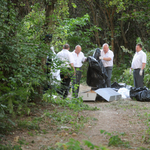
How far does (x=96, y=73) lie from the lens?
876cm

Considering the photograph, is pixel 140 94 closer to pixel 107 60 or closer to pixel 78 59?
pixel 107 60

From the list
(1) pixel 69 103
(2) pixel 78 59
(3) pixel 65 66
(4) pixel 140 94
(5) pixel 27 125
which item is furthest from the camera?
(2) pixel 78 59

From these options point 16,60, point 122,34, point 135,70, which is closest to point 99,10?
point 122,34

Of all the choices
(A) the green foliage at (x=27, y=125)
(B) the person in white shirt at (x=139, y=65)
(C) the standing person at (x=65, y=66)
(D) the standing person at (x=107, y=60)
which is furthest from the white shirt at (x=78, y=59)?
(A) the green foliage at (x=27, y=125)

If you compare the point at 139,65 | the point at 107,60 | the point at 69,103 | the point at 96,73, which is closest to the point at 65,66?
the point at 69,103

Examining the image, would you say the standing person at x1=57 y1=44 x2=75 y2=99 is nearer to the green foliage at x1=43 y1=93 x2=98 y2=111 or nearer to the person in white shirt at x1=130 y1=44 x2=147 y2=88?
the green foliage at x1=43 y1=93 x2=98 y2=111

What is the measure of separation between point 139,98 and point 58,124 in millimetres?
4506

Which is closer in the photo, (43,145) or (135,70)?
(43,145)

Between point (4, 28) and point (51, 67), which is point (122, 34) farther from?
point (4, 28)

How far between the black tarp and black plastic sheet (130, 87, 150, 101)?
1.05 metres

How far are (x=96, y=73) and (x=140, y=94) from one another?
1.61 m

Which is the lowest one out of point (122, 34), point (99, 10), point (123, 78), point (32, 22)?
point (123, 78)

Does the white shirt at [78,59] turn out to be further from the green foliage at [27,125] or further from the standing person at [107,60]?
the green foliage at [27,125]

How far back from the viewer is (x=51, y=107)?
18.7 feet
